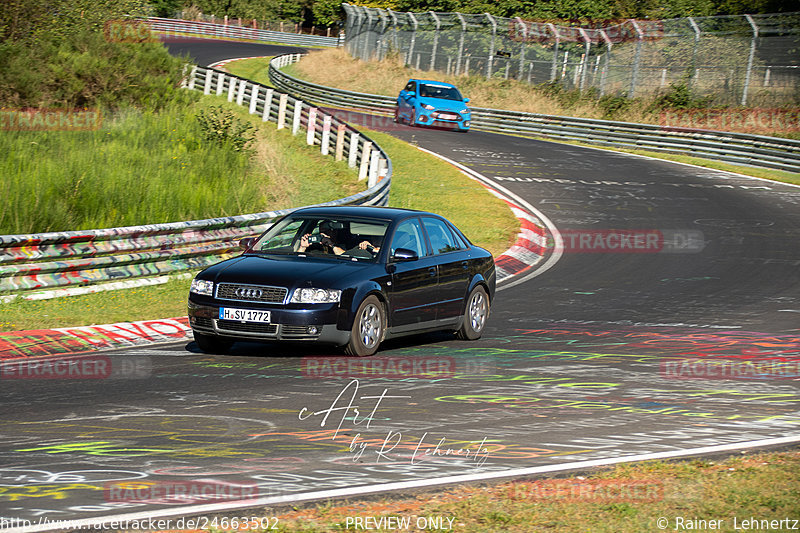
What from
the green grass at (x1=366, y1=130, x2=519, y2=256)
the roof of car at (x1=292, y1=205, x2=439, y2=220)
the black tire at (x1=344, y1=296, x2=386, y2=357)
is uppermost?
the roof of car at (x1=292, y1=205, x2=439, y2=220)

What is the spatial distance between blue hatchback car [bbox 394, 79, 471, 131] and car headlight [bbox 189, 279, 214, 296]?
3054 cm

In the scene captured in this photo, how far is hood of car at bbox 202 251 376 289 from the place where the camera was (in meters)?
10.2

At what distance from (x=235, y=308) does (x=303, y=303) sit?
0.68 m

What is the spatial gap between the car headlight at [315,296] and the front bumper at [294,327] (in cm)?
7

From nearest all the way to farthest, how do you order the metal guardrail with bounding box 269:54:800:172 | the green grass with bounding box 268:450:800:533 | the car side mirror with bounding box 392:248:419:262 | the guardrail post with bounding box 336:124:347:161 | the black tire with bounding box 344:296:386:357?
the green grass with bounding box 268:450:800:533
the black tire with bounding box 344:296:386:357
the car side mirror with bounding box 392:248:419:262
the guardrail post with bounding box 336:124:347:161
the metal guardrail with bounding box 269:54:800:172

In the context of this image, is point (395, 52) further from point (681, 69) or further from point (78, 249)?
point (78, 249)

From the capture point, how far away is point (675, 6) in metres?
64.2

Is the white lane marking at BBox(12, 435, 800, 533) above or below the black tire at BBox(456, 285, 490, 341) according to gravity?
above

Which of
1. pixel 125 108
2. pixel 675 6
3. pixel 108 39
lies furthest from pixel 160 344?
pixel 675 6

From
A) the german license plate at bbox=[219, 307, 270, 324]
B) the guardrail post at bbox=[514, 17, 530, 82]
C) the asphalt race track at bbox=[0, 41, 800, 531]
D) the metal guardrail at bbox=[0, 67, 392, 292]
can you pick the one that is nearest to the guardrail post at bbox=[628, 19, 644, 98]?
the guardrail post at bbox=[514, 17, 530, 82]

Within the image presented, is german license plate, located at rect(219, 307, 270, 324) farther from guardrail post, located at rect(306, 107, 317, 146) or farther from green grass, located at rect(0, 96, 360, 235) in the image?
guardrail post, located at rect(306, 107, 317, 146)

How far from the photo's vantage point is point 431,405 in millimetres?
8273

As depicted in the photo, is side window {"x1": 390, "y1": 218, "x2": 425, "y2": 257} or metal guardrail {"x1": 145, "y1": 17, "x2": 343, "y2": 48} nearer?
side window {"x1": 390, "y1": 218, "x2": 425, "y2": 257}

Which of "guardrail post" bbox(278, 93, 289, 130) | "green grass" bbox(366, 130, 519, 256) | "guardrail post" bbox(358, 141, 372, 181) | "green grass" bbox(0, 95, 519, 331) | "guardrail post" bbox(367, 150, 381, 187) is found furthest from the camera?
"guardrail post" bbox(278, 93, 289, 130)
